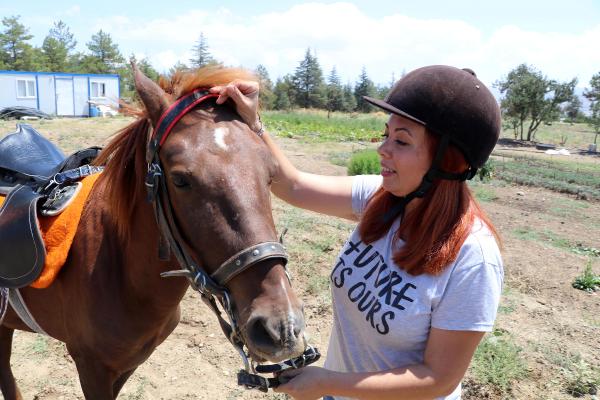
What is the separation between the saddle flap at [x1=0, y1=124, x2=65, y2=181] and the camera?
9.77 feet

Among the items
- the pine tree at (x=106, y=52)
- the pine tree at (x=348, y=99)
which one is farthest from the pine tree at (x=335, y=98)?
the pine tree at (x=106, y=52)

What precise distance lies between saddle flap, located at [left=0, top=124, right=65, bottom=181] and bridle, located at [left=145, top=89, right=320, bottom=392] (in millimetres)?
1375

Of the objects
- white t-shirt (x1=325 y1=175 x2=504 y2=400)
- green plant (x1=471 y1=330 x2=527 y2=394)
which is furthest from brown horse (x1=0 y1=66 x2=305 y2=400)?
green plant (x1=471 y1=330 x2=527 y2=394)

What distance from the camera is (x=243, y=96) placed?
1899 mm

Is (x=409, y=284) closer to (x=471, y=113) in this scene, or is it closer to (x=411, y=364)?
(x=411, y=364)

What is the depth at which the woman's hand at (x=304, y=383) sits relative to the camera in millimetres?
1583

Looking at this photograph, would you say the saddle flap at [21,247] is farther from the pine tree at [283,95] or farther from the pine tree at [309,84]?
the pine tree at [309,84]

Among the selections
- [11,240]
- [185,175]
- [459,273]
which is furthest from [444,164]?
[11,240]

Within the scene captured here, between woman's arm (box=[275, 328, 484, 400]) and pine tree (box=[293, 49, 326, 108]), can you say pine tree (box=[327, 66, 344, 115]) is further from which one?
woman's arm (box=[275, 328, 484, 400])

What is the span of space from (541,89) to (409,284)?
35007mm

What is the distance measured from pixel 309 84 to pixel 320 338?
5690cm

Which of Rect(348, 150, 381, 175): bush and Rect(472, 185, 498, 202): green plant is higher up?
Rect(348, 150, 381, 175): bush

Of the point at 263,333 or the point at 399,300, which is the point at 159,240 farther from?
the point at 399,300

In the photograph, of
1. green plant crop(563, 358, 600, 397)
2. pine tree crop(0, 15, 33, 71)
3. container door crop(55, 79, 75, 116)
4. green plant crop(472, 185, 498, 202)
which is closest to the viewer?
green plant crop(563, 358, 600, 397)
